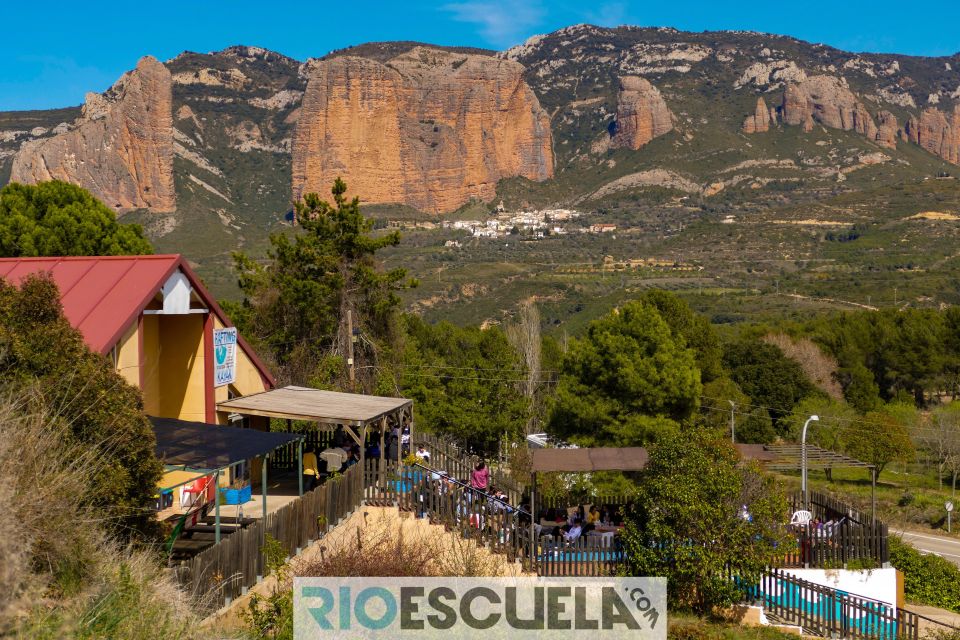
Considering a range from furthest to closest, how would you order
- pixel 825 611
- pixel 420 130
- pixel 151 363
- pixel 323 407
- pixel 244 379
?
pixel 420 130
pixel 244 379
pixel 151 363
pixel 323 407
pixel 825 611

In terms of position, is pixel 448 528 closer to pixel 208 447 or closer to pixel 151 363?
pixel 208 447

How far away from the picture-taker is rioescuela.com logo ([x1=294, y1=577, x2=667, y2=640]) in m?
9.28

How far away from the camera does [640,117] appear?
16262 centimetres

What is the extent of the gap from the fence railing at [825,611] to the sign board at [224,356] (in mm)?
8733

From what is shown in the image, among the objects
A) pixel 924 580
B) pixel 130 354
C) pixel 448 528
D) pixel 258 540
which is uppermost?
pixel 130 354

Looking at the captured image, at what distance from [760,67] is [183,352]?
188m

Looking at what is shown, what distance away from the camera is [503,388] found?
37.7m

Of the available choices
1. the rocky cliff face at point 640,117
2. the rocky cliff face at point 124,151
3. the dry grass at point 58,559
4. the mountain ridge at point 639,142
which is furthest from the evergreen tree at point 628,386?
the rocky cliff face at point 640,117

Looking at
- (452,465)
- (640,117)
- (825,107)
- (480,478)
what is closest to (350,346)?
(452,465)

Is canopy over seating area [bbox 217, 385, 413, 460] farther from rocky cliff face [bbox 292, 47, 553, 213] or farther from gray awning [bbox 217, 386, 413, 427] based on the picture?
rocky cliff face [bbox 292, 47, 553, 213]

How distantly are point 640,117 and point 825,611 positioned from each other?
512 ft

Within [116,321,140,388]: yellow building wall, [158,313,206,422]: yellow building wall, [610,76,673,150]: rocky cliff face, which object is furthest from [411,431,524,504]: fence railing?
[610,76,673,150]: rocky cliff face

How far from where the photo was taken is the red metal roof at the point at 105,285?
1239 cm

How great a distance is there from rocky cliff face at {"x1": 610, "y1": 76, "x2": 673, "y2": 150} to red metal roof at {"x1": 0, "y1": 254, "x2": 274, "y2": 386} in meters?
152
